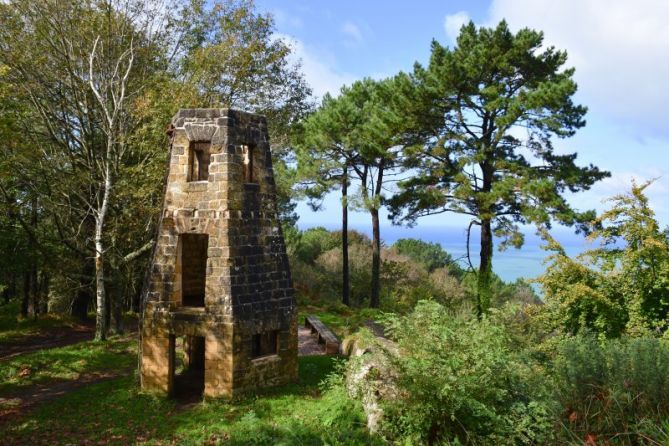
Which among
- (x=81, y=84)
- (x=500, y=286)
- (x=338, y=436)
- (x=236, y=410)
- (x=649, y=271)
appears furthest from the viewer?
(x=500, y=286)

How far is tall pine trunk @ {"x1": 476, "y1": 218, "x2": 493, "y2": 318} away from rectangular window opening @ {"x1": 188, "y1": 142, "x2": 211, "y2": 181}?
12.4 meters

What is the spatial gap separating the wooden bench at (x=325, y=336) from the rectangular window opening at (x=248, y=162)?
6.87m

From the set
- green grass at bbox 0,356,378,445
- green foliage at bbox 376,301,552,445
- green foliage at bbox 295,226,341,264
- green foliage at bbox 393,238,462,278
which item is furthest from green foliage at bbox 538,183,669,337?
green foliage at bbox 393,238,462,278

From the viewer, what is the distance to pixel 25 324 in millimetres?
22734

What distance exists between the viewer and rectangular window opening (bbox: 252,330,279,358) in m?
12.4

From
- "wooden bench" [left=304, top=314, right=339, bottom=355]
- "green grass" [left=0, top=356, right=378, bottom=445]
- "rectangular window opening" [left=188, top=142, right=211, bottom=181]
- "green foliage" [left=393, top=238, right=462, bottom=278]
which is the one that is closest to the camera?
"green grass" [left=0, top=356, right=378, bottom=445]

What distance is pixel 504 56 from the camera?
1862 centimetres

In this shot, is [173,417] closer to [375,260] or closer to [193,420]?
[193,420]

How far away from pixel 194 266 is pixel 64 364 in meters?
5.29

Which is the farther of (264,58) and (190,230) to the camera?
(264,58)

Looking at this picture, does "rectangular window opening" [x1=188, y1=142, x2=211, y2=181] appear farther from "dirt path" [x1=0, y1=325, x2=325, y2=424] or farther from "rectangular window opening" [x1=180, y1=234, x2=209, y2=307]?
"dirt path" [x1=0, y1=325, x2=325, y2=424]

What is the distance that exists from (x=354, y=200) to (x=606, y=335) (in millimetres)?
13785

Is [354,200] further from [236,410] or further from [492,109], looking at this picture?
[236,410]

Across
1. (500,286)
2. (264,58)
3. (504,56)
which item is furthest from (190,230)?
(500,286)
